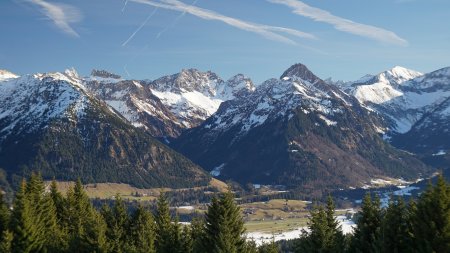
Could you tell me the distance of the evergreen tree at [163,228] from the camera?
77250 millimetres

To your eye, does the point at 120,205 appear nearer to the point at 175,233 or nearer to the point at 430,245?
the point at 175,233

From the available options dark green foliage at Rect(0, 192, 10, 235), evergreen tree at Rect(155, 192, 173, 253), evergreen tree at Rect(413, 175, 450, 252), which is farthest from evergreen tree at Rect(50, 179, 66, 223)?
evergreen tree at Rect(413, 175, 450, 252)

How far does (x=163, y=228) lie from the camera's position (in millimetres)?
84062

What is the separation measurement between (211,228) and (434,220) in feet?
86.6

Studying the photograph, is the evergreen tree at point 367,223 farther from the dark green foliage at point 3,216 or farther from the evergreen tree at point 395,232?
the dark green foliage at point 3,216

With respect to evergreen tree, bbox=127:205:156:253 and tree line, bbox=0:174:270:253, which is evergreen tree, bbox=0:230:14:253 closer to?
tree line, bbox=0:174:270:253

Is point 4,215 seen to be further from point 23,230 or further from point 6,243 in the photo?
point 6,243

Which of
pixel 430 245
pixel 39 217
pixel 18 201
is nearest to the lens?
pixel 430 245

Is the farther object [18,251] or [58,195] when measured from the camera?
[58,195]

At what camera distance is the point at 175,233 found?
77.6m

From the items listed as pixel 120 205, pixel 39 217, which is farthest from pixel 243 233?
pixel 39 217

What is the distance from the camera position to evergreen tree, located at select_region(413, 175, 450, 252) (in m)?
49.1

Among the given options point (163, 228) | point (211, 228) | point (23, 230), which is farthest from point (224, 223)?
point (23, 230)

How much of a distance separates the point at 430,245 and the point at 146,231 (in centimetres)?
4879
